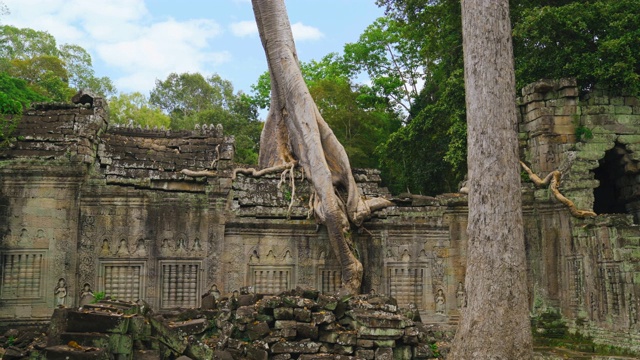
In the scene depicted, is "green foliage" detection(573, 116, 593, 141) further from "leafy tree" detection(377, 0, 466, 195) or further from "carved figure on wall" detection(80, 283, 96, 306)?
"carved figure on wall" detection(80, 283, 96, 306)

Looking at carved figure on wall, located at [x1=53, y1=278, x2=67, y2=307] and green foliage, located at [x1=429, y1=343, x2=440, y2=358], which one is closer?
green foliage, located at [x1=429, y1=343, x2=440, y2=358]

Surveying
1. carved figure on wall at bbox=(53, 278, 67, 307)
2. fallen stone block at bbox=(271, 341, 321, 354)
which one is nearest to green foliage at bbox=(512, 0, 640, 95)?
fallen stone block at bbox=(271, 341, 321, 354)

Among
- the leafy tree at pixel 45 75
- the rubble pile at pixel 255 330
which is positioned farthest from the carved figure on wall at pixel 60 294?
the leafy tree at pixel 45 75

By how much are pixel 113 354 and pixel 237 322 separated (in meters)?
1.83

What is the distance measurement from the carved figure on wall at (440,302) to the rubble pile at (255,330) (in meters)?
2.42

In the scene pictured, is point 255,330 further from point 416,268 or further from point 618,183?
point 618,183

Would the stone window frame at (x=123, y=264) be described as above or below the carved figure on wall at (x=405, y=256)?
below

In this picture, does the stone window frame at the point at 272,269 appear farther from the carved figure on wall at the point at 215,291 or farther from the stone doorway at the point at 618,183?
the stone doorway at the point at 618,183

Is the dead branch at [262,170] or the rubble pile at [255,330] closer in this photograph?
the rubble pile at [255,330]

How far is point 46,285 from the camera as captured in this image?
33.9ft

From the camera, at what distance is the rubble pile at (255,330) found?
7023 mm

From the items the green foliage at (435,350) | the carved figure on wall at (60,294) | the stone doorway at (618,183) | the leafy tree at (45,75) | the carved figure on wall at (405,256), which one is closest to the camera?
the green foliage at (435,350)

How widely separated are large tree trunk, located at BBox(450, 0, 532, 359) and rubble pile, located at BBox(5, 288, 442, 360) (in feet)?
3.35

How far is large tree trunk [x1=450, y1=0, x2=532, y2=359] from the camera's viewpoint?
24.5ft
